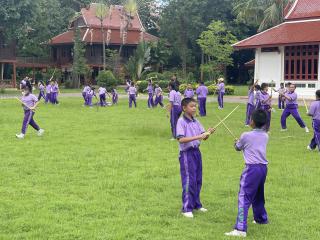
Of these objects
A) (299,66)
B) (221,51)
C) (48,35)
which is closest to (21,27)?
(48,35)

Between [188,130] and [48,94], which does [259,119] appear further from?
[48,94]

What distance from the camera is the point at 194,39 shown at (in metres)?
56.5

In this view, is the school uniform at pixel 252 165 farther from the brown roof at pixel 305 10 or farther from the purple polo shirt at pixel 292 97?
the brown roof at pixel 305 10

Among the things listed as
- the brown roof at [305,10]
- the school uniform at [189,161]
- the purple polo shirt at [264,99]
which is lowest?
the school uniform at [189,161]

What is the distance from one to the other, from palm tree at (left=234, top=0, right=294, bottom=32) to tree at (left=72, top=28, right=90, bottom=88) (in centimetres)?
1502

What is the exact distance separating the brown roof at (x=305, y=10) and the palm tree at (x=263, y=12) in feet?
16.6

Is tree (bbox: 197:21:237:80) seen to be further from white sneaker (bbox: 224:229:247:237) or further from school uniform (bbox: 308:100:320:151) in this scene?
white sneaker (bbox: 224:229:247:237)

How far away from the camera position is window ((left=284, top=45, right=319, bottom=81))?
113 feet

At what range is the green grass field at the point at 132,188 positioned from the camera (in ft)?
22.7

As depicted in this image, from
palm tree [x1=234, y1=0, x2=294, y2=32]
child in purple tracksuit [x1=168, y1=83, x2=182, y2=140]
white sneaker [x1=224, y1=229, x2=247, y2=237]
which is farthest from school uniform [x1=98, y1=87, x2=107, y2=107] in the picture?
white sneaker [x1=224, y1=229, x2=247, y2=237]

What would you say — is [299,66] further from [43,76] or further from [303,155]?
[43,76]

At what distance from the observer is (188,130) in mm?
7500

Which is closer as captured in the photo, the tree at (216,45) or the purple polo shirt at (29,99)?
the purple polo shirt at (29,99)

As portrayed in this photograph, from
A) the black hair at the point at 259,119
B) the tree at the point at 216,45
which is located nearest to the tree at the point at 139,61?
the tree at the point at 216,45
